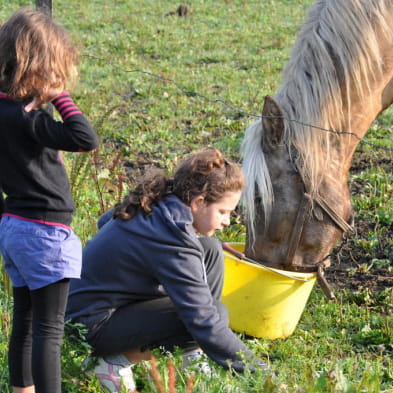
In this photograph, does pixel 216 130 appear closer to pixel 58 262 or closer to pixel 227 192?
pixel 227 192

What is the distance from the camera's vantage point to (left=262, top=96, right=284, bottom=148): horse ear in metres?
3.27

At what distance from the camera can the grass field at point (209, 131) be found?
263 cm

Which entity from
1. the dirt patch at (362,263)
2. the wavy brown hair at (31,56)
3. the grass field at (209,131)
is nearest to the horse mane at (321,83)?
the grass field at (209,131)

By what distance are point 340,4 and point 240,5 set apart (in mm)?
12549

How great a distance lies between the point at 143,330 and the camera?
2.60 m

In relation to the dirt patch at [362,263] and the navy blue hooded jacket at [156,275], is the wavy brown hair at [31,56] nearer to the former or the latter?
the navy blue hooded jacket at [156,275]

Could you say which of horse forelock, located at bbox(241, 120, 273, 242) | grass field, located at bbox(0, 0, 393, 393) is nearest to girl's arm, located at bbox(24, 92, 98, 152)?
grass field, located at bbox(0, 0, 393, 393)

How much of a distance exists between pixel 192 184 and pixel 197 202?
0.08 meters

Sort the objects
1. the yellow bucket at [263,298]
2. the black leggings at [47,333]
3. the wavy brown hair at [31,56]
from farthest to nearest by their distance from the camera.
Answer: the yellow bucket at [263,298], the black leggings at [47,333], the wavy brown hair at [31,56]

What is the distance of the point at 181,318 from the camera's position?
8.12 ft

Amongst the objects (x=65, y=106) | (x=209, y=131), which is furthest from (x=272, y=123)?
(x=209, y=131)

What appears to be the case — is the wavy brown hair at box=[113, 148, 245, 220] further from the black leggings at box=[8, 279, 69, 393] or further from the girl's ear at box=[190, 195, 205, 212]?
the black leggings at box=[8, 279, 69, 393]

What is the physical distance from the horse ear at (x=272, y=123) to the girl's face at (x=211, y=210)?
2.63 feet

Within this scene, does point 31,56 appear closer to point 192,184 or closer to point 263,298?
point 192,184
